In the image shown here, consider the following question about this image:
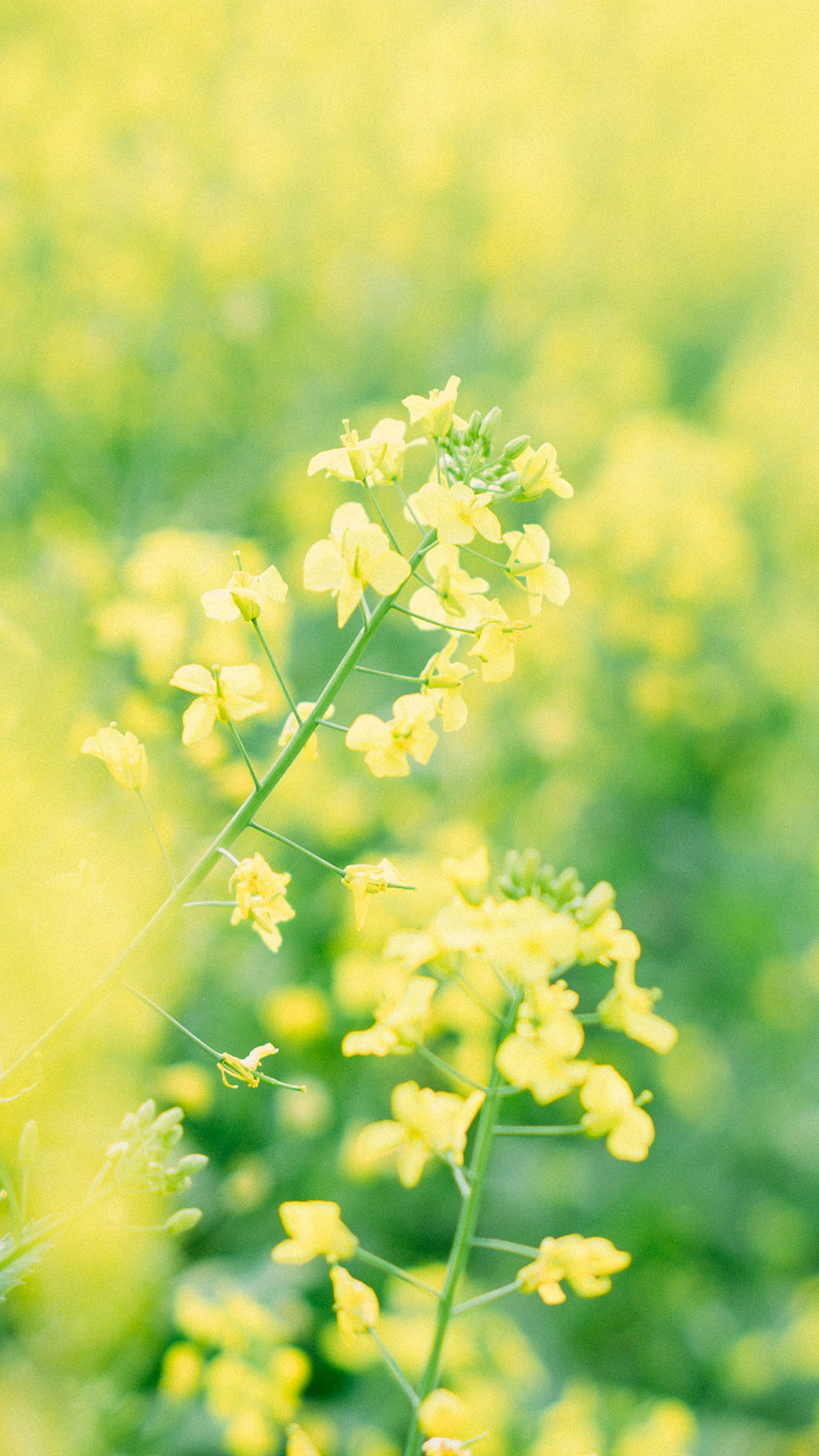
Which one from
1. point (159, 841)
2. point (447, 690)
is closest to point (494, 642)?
point (447, 690)

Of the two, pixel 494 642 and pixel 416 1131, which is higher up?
pixel 494 642

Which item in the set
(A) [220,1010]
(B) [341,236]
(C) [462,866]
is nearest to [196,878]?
(C) [462,866]

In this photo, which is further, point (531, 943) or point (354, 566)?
point (354, 566)

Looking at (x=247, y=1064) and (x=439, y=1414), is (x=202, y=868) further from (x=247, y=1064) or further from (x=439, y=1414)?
(x=439, y=1414)

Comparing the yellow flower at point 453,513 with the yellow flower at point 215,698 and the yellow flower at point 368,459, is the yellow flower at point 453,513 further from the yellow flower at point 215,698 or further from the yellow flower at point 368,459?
the yellow flower at point 215,698

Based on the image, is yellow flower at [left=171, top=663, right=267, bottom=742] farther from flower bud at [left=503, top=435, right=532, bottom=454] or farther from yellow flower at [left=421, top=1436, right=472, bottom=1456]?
yellow flower at [left=421, top=1436, right=472, bottom=1456]

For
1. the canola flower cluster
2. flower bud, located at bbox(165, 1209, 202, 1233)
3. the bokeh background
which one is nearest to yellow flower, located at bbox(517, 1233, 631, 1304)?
the canola flower cluster
